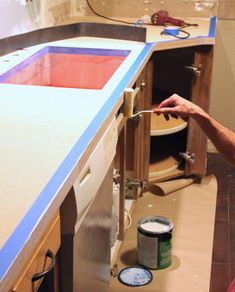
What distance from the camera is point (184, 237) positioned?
2.34 metres

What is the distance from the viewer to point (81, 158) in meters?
1.04

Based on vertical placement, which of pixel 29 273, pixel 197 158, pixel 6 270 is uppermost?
pixel 6 270

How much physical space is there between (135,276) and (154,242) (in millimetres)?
157

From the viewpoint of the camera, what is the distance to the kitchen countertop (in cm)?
78

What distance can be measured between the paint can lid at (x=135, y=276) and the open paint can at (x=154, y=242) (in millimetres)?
48

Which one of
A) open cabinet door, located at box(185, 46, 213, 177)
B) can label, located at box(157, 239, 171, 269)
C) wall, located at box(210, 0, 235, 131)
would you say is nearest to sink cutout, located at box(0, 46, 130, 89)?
open cabinet door, located at box(185, 46, 213, 177)

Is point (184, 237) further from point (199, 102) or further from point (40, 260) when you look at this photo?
point (40, 260)

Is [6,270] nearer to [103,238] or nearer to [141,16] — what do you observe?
[103,238]

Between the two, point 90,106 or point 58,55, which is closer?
point 90,106

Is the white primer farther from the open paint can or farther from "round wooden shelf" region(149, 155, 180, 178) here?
"round wooden shelf" region(149, 155, 180, 178)

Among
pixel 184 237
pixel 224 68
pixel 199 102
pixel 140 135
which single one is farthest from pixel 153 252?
pixel 224 68

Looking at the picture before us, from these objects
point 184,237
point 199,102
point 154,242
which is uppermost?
point 199,102

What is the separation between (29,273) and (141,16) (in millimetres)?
2280

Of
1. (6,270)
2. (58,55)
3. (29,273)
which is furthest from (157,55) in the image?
(6,270)
